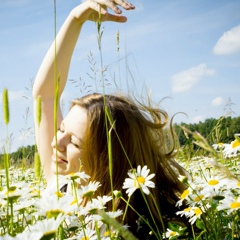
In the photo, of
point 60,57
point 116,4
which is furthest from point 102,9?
point 60,57

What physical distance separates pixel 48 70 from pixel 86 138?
0.63 m

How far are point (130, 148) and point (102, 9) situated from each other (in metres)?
0.58

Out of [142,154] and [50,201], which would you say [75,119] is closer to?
[142,154]

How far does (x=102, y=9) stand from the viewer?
1667 mm

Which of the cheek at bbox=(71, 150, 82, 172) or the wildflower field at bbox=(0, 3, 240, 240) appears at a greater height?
the wildflower field at bbox=(0, 3, 240, 240)

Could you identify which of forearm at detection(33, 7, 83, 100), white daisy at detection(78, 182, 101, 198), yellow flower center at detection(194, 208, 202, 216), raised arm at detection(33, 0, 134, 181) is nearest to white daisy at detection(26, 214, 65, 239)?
white daisy at detection(78, 182, 101, 198)

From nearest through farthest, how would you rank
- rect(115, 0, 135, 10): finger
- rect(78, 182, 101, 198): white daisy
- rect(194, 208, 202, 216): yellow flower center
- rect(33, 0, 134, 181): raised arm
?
rect(78, 182, 101, 198): white daisy
rect(194, 208, 202, 216): yellow flower center
rect(115, 0, 135, 10): finger
rect(33, 0, 134, 181): raised arm

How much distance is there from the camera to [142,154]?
195cm

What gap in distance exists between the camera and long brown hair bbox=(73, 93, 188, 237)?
5.96 ft

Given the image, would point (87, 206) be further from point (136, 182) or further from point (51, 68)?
point (51, 68)

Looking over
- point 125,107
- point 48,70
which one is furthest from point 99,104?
point 48,70

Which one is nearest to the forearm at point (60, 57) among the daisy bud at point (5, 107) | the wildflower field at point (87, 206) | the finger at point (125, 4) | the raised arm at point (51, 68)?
the raised arm at point (51, 68)

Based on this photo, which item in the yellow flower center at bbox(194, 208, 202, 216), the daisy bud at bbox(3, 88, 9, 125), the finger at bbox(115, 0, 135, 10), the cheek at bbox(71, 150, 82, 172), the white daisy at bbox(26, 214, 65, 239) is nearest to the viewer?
the white daisy at bbox(26, 214, 65, 239)

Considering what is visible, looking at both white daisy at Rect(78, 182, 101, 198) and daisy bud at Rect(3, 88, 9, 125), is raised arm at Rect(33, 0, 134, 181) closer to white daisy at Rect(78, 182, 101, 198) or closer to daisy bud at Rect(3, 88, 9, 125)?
white daisy at Rect(78, 182, 101, 198)
